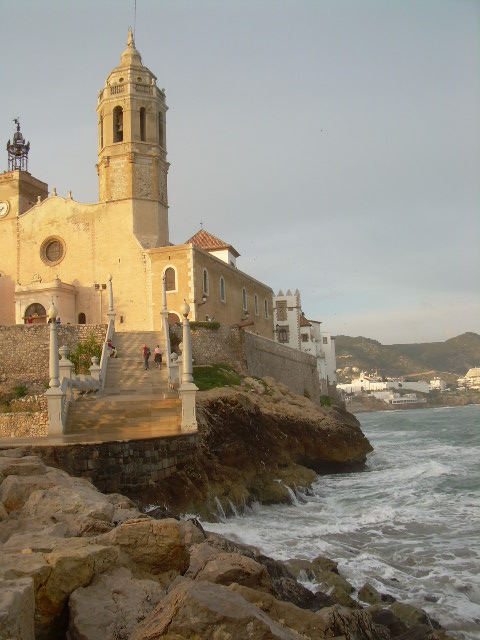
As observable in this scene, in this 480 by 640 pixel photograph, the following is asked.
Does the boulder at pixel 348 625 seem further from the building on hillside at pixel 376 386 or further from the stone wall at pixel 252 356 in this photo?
the building on hillside at pixel 376 386

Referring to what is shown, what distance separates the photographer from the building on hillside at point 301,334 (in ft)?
167

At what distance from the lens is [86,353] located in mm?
25594

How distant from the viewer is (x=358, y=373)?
178625 mm

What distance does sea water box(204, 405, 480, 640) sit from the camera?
10.4 metres

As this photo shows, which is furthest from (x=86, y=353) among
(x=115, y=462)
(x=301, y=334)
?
Answer: (x=301, y=334)

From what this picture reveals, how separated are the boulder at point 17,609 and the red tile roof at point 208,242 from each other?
3330 centimetres

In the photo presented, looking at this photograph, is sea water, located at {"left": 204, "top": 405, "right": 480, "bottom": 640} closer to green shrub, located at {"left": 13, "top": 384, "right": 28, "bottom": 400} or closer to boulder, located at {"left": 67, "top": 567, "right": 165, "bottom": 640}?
boulder, located at {"left": 67, "top": 567, "right": 165, "bottom": 640}

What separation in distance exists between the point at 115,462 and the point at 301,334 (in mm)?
45255

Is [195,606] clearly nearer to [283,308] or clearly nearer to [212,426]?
[212,426]

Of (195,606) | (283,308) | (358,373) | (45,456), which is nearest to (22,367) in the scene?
(45,456)

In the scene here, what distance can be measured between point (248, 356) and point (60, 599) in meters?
25.8

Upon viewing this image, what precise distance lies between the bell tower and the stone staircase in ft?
38.8

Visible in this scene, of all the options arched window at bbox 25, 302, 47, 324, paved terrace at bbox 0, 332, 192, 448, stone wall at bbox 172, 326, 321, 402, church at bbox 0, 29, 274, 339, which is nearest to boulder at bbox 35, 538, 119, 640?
paved terrace at bbox 0, 332, 192, 448

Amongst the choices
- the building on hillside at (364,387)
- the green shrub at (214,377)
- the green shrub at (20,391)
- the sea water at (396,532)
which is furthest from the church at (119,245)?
the building on hillside at (364,387)
